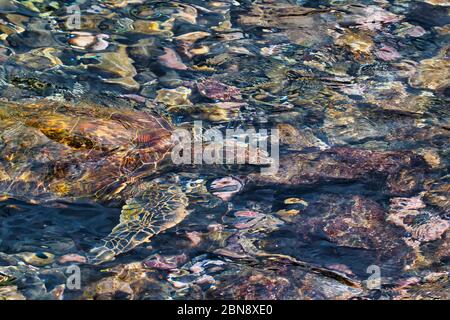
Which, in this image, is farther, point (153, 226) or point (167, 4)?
point (167, 4)

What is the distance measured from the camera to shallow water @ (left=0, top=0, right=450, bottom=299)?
142 inches

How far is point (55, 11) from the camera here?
6.38m

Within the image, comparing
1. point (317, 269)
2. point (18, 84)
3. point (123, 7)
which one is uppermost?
point (123, 7)

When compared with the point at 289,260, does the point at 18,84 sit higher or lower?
higher

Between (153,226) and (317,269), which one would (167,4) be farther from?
(317,269)

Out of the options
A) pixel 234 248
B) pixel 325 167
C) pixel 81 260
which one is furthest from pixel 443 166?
pixel 81 260

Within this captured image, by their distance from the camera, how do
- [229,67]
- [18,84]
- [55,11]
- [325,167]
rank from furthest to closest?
[55,11], [229,67], [18,84], [325,167]

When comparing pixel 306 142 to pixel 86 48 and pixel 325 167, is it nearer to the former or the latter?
pixel 325 167

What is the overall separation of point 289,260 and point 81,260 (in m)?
1.39

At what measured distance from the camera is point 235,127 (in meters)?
5.07

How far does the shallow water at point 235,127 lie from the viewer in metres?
3.61

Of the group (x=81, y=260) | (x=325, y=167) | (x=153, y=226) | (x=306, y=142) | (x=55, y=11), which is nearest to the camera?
(x=81, y=260)

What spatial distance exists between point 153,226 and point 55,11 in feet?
11.8

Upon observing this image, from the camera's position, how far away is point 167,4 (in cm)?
663
